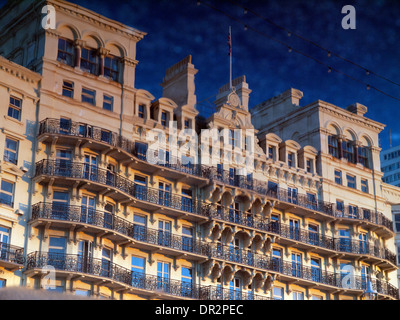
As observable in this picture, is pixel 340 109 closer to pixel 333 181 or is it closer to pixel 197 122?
pixel 333 181

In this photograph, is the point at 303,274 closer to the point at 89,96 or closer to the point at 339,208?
the point at 339,208

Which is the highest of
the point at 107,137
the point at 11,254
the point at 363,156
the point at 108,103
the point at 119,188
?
the point at 363,156

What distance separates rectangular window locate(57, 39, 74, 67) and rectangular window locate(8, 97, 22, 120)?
14.3 ft

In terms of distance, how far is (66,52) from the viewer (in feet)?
152

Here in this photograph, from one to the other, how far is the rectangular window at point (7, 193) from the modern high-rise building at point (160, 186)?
6cm

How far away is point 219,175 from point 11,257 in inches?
642

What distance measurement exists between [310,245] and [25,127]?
→ 21.9 meters

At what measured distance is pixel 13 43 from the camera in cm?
4859

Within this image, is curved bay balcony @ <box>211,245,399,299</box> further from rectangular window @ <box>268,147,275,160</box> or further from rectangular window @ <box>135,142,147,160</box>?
rectangular window @ <box>268,147,275,160</box>

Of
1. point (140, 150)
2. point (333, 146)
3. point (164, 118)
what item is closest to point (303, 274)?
point (333, 146)

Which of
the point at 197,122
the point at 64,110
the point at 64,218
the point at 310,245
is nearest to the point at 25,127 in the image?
the point at 64,110

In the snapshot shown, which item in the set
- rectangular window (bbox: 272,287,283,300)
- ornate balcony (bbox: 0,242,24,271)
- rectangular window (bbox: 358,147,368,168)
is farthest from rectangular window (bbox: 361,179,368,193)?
ornate balcony (bbox: 0,242,24,271)

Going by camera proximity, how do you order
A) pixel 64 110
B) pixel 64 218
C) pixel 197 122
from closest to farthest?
pixel 64 218
pixel 64 110
pixel 197 122

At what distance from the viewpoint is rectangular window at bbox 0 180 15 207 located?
40.5 metres
